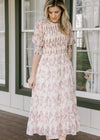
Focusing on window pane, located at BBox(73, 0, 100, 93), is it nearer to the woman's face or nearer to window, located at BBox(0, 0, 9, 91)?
the woman's face

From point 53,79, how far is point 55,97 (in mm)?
189

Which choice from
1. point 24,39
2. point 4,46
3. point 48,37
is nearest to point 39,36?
point 48,37

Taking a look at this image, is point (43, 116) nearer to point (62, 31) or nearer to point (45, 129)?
point (45, 129)

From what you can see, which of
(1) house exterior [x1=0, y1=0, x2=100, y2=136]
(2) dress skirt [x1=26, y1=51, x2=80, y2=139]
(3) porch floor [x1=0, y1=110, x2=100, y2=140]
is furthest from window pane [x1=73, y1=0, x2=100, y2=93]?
(2) dress skirt [x1=26, y1=51, x2=80, y2=139]

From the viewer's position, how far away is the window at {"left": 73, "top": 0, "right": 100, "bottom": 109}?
10.1ft

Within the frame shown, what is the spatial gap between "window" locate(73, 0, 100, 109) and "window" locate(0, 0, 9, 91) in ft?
4.72

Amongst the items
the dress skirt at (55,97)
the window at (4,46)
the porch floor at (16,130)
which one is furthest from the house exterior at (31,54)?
the dress skirt at (55,97)

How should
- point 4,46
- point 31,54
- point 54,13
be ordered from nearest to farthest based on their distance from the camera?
point 54,13 < point 31,54 < point 4,46

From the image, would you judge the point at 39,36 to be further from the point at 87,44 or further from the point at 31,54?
the point at 31,54

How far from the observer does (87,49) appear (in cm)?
319

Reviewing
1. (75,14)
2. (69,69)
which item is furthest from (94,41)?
(69,69)

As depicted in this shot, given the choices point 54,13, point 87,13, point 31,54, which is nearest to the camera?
point 54,13

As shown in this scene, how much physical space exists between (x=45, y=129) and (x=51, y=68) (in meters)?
0.65

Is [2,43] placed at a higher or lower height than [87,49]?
higher
